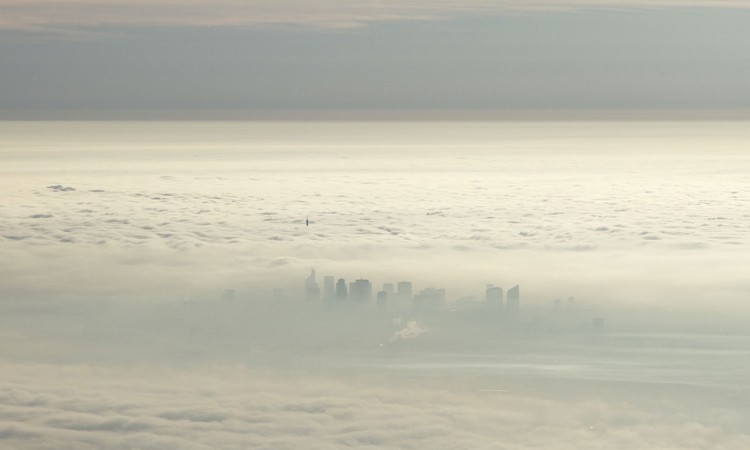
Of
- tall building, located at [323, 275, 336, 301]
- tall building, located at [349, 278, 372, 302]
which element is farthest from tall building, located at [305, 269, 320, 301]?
tall building, located at [349, 278, 372, 302]

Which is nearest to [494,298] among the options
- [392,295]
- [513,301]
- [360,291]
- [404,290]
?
[513,301]

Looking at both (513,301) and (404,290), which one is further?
(404,290)

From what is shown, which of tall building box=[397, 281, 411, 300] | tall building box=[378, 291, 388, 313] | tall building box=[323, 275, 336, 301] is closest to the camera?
tall building box=[378, 291, 388, 313]

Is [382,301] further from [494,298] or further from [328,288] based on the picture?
[494,298]

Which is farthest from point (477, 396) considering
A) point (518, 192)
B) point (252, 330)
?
point (518, 192)

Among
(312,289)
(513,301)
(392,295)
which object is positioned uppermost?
(312,289)

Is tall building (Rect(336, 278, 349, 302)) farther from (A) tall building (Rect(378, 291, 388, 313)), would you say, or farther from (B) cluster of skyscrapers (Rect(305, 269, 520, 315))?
(A) tall building (Rect(378, 291, 388, 313))
